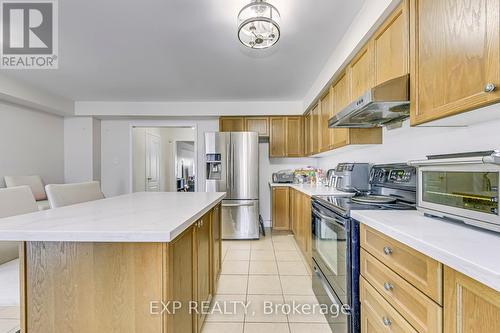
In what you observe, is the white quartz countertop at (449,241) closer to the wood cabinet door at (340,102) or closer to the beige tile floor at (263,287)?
the beige tile floor at (263,287)

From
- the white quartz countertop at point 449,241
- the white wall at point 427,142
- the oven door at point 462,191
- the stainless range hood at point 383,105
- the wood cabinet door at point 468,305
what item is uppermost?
the stainless range hood at point 383,105

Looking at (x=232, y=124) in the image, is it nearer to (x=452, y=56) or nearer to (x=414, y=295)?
(x=452, y=56)

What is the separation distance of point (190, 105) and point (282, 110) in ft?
5.41

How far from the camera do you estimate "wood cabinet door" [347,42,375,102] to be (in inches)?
75.0

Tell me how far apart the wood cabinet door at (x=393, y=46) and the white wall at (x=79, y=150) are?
4844 millimetres

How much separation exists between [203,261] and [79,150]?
14.0 feet

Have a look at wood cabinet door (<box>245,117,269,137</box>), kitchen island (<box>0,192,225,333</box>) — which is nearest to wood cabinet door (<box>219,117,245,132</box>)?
wood cabinet door (<box>245,117,269,137</box>)

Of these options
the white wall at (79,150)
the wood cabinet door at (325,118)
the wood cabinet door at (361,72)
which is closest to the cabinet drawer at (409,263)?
the wood cabinet door at (361,72)

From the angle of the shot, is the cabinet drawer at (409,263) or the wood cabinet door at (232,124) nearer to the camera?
the cabinet drawer at (409,263)

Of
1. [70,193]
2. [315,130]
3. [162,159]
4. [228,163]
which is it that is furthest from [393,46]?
[162,159]

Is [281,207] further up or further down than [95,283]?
further down

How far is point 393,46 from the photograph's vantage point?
157 cm

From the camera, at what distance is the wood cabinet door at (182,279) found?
3.46 feet

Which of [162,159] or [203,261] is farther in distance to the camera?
[162,159]
